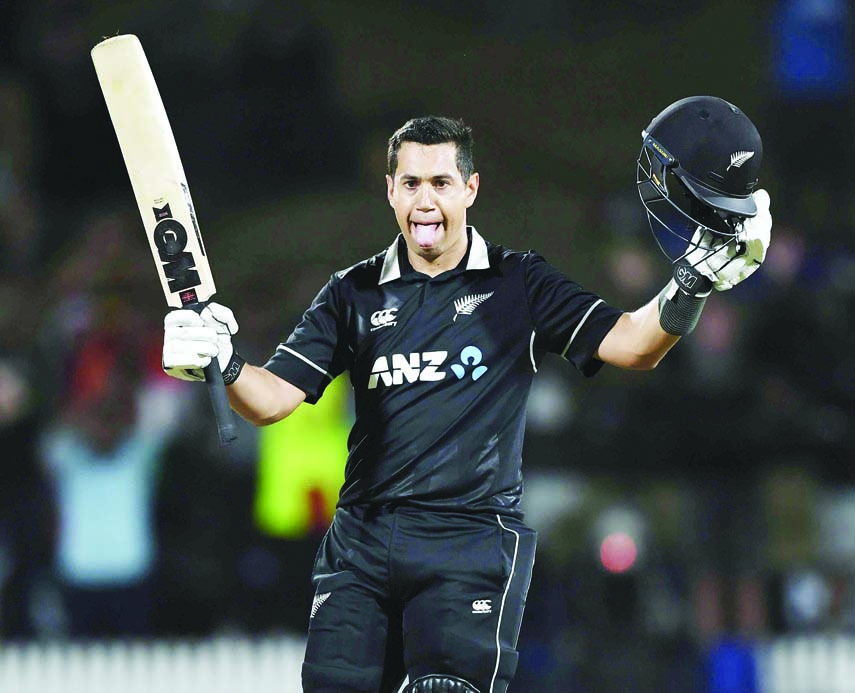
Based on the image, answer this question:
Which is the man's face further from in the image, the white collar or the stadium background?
the stadium background

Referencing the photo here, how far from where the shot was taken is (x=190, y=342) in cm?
358

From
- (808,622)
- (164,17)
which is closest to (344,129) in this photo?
(164,17)

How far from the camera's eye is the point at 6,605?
730cm

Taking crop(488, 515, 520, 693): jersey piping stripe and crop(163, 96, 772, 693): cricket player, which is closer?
crop(163, 96, 772, 693): cricket player

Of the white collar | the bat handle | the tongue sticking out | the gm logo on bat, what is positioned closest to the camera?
the bat handle

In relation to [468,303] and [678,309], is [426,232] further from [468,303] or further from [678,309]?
[678,309]

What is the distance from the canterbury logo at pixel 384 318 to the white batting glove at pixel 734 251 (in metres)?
0.83

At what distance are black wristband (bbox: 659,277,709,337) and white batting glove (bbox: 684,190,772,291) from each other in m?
0.07

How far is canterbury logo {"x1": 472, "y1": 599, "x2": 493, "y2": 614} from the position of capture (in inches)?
146

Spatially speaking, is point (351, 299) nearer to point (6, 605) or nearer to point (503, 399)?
point (503, 399)

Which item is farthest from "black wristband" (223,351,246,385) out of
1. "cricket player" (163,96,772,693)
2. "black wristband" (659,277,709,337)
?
"black wristband" (659,277,709,337)

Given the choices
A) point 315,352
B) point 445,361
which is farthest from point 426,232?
point 315,352

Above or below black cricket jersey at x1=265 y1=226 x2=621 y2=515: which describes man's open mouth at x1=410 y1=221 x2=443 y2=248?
above

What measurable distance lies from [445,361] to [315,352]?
0.38 m
